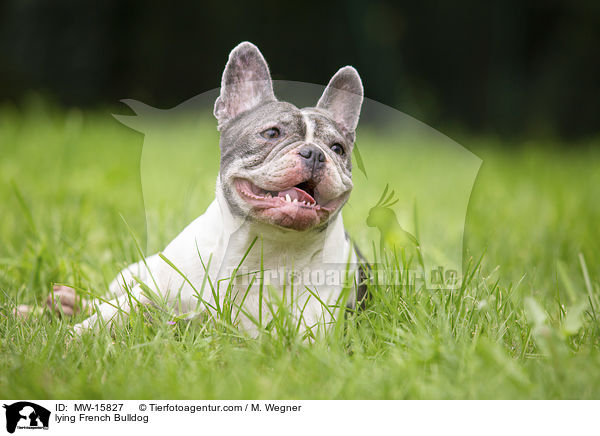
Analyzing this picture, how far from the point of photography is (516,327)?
77.4 inches

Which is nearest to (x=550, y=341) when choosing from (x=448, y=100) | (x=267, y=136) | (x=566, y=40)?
(x=267, y=136)

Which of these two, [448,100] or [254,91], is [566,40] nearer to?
[448,100]

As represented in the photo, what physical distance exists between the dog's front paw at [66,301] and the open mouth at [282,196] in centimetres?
81

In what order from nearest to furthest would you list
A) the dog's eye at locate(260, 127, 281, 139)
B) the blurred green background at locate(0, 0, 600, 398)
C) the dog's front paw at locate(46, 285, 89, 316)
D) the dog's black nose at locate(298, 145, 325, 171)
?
the blurred green background at locate(0, 0, 600, 398)
the dog's black nose at locate(298, 145, 325, 171)
the dog's eye at locate(260, 127, 281, 139)
the dog's front paw at locate(46, 285, 89, 316)

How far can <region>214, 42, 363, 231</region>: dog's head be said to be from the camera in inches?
71.7

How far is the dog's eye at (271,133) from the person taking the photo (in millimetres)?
1917

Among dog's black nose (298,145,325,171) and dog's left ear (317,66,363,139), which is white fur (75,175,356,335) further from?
dog's left ear (317,66,363,139)

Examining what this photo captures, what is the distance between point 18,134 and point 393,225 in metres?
4.72

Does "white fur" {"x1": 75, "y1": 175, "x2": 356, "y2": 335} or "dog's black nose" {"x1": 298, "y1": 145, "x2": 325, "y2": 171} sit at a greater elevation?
"dog's black nose" {"x1": 298, "y1": 145, "x2": 325, "y2": 171}
